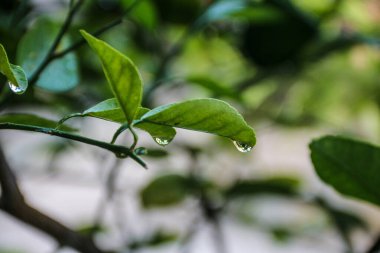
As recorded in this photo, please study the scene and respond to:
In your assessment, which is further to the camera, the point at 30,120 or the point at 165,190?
the point at 165,190

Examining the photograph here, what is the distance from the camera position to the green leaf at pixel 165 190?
0.77 metres

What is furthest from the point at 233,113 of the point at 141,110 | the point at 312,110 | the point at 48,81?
the point at 312,110

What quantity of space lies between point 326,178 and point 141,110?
17 cm

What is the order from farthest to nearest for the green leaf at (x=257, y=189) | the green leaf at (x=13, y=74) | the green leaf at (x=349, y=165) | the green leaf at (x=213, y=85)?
the green leaf at (x=257, y=189) → the green leaf at (x=213, y=85) → the green leaf at (x=349, y=165) → the green leaf at (x=13, y=74)

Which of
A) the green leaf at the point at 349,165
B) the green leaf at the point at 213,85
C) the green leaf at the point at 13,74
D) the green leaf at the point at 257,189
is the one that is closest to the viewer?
the green leaf at the point at 13,74

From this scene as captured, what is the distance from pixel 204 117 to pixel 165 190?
19.9 inches

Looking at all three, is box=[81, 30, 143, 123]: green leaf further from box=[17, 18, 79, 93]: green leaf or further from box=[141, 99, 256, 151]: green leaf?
box=[17, 18, 79, 93]: green leaf

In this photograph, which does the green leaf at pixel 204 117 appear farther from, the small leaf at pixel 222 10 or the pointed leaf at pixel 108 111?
the small leaf at pixel 222 10

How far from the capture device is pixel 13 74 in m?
0.27

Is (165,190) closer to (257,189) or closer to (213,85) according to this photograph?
(257,189)

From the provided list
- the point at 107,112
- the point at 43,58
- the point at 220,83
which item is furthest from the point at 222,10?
the point at 107,112

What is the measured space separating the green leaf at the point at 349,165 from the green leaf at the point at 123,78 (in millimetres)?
153

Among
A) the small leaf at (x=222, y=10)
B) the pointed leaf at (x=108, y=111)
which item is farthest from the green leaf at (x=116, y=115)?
the small leaf at (x=222, y=10)

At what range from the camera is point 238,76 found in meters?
1.00
